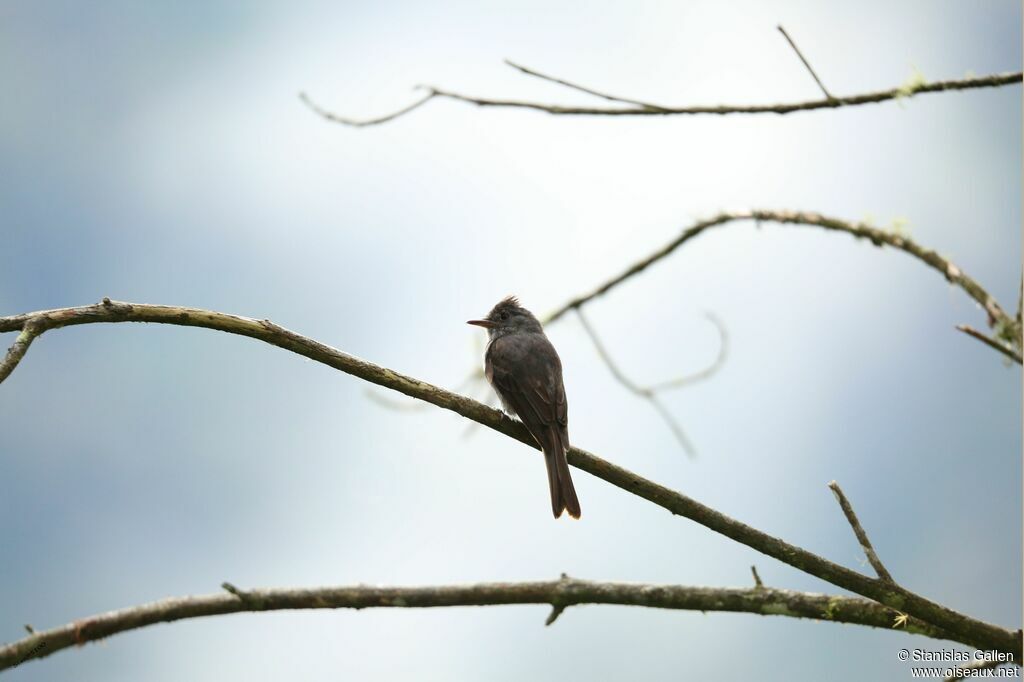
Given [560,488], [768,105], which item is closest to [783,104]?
[768,105]

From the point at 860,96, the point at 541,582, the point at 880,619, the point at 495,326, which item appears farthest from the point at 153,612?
the point at 495,326

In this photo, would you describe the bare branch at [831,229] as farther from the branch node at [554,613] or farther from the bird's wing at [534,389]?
the branch node at [554,613]

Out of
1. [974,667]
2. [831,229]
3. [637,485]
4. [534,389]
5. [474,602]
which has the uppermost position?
[831,229]

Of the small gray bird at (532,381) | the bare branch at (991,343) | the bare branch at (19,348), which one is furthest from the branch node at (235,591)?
the bare branch at (991,343)

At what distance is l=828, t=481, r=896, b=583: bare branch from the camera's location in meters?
3.90

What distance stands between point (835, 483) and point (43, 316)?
10.7 feet

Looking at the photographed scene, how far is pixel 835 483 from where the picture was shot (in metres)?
3.89

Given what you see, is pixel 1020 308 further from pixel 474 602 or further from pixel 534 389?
pixel 534 389

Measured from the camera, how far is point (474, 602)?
3590 mm

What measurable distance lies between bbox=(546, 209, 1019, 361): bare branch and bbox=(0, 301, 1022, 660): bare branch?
4.10 feet

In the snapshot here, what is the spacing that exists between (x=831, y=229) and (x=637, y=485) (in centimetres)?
210

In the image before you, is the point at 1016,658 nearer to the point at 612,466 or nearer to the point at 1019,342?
the point at 1019,342

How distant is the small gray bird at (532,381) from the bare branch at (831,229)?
61cm

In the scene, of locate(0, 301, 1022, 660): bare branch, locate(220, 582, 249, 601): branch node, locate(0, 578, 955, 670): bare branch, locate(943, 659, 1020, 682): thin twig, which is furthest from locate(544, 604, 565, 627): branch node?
locate(943, 659, 1020, 682): thin twig
